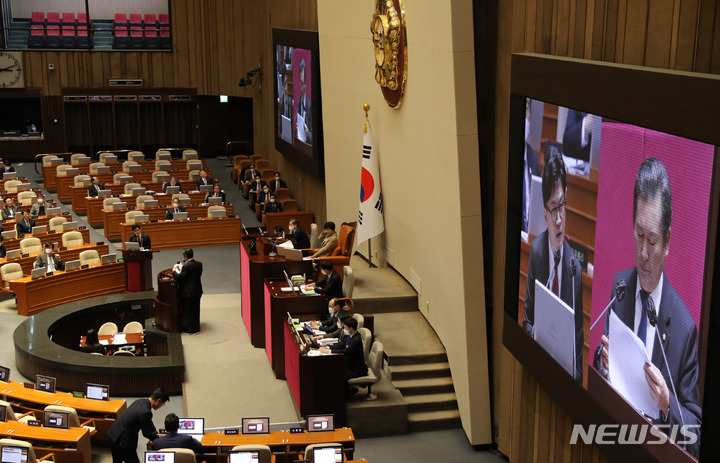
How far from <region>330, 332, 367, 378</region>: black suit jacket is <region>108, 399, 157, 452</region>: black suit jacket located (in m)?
2.20

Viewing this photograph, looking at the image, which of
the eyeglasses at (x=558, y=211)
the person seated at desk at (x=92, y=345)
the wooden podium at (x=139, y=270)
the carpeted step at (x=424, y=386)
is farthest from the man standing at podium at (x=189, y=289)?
the eyeglasses at (x=558, y=211)

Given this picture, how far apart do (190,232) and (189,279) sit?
538 cm

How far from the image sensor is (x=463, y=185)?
923 cm

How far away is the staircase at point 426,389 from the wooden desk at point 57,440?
3655 mm

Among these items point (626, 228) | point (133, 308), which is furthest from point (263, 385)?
point (626, 228)

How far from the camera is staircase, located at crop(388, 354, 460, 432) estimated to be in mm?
10234

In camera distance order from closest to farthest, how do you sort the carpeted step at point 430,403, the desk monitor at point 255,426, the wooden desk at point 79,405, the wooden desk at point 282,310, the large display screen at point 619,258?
the large display screen at point 619,258
the desk monitor at point 255,426
the wooden desk at point 79,405
the carpeted step at point 430,403
the wooden desk at point 282,310

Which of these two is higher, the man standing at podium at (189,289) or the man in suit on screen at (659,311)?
the man in suit on screen at (659,311)

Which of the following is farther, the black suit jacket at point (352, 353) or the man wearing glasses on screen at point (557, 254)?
the black suit jacket at point (352, 353)

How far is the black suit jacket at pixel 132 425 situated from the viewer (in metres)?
8.54

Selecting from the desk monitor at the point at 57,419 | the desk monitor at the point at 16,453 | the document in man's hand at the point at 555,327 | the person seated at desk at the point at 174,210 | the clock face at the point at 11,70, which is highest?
the clock face at the point at 11,70

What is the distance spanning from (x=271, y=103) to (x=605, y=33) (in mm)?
16726

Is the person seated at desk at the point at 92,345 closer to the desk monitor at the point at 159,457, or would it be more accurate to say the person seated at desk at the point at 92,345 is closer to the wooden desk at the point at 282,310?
the wooden desk at the point at 282,310

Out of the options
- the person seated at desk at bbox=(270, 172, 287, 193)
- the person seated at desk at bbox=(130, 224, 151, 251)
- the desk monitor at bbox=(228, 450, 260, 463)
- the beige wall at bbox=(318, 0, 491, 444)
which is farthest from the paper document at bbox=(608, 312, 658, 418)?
the person seated at desk at bbox=(270, 172, 287, 193)
